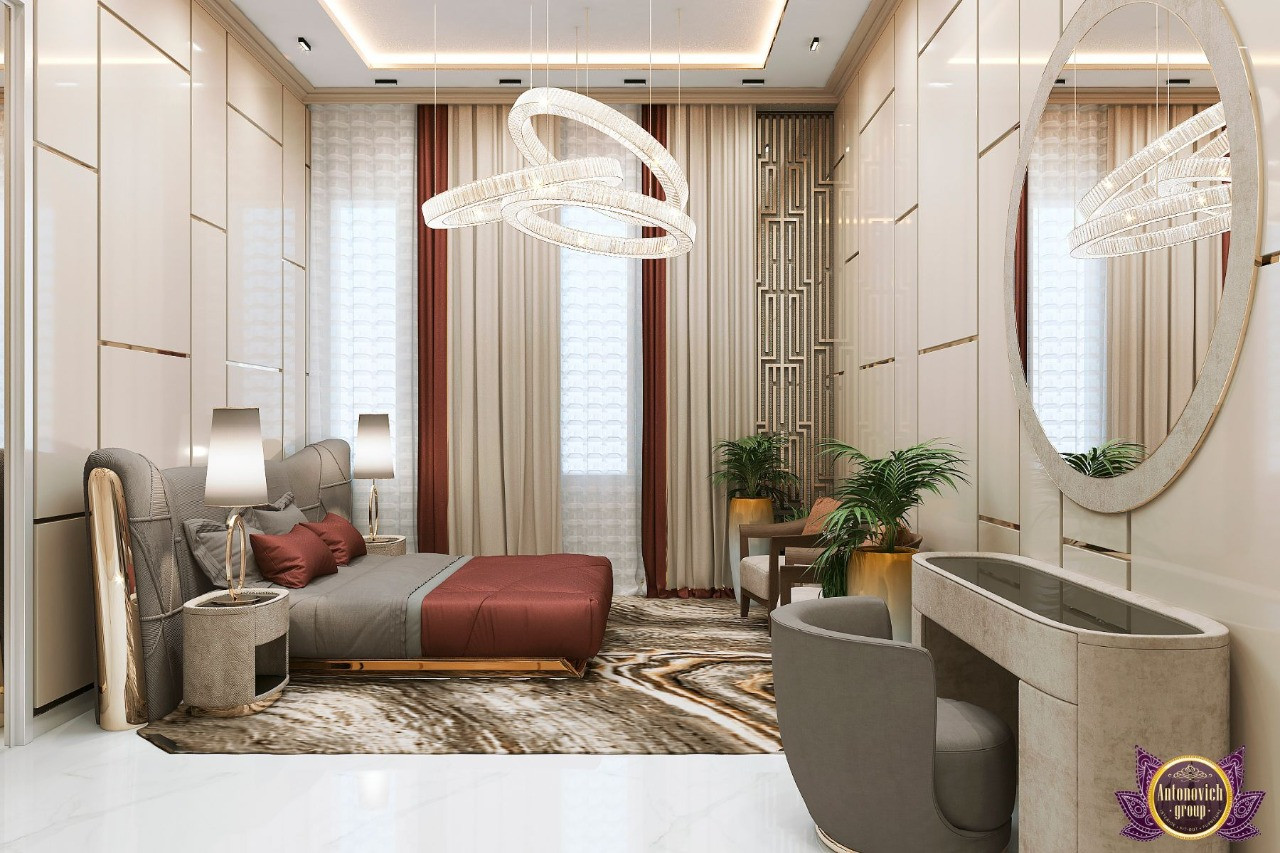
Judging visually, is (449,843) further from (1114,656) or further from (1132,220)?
(1132,220)

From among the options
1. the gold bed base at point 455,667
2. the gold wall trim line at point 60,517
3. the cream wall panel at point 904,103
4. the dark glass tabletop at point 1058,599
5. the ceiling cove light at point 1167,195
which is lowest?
the gold bed base at point 455,667

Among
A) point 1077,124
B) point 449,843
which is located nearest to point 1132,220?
point 1077,124

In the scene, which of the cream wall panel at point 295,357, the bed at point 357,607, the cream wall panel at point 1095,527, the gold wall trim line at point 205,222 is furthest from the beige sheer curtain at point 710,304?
the cream wall panel at point 1095,527

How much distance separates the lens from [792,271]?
5688mm

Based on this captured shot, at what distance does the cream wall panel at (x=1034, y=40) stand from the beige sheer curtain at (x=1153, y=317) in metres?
0.55

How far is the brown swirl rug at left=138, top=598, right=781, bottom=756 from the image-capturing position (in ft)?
9.77

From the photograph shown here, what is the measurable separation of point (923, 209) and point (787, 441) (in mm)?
2185

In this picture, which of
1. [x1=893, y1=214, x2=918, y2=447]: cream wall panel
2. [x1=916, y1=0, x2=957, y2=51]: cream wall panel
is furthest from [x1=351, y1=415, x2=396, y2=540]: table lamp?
[x1=916, y1=0, x2=957, y2=51]: cream wall panel

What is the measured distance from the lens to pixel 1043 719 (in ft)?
5.82

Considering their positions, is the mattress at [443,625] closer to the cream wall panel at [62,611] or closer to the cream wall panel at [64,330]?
the cream wall panel at [62,611]

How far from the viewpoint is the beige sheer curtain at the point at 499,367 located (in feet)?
18.3

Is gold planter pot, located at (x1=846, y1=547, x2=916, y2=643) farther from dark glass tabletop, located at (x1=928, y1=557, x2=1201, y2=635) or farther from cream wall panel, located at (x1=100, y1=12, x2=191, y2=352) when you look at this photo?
cream wall panel, located at (x1=100, y1=12, x2=191, y2=352)

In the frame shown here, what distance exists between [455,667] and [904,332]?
275 cm

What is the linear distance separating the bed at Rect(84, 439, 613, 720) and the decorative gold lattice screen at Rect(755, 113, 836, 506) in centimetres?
214
